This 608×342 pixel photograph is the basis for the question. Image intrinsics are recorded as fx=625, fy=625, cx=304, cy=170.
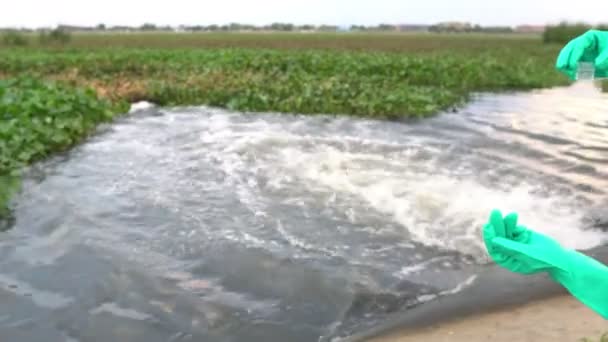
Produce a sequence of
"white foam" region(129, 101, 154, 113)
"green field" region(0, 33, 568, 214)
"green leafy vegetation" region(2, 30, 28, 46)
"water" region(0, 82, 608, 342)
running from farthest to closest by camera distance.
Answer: "green leafy vegetation" region(2, 30, 28, 46) → "white foam" region(129, 101, 154, 113) → "green field" region(0, 33, 568, 214) → "water" region(0, 82, 608, 342)

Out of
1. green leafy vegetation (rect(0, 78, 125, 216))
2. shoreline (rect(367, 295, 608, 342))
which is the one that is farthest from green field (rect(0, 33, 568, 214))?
shoreline (rect(367, 295, 608, 342))

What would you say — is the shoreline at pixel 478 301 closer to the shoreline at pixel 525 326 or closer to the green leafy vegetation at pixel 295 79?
the shoreline at pixel 525 326

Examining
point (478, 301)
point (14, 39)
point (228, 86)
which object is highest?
point (14, 39)

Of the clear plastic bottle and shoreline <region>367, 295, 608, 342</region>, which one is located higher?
the clear plastic bottle

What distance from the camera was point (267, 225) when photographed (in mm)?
6137

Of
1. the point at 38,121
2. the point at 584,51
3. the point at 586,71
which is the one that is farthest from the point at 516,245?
the point at 38,121

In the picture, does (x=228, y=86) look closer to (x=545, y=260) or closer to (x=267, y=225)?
(x=267, y=225)

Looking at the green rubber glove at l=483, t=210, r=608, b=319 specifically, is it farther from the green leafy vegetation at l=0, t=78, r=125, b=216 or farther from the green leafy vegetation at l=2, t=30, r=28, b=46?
the green leafy vegetation at l=2, t=30, r=28, b=46

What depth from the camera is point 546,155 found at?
9508mm

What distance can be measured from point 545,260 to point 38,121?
351 inches

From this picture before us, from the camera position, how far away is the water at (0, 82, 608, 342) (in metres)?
4.43

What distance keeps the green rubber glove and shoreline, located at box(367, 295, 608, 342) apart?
4.82 ft

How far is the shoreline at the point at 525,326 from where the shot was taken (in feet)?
12.2

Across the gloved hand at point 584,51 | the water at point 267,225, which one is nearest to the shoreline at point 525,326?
the water at point 267,225
